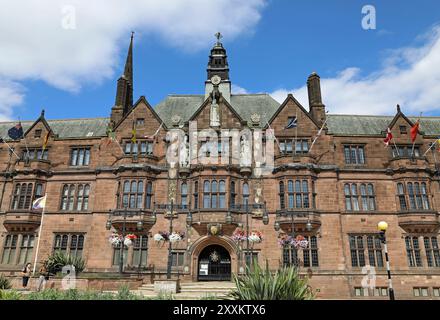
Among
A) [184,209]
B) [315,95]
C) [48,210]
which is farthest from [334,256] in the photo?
[48,210]

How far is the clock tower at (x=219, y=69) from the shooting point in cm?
3653

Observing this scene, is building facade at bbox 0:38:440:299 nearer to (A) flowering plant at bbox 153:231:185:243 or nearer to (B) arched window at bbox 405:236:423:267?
(B) arched window at bbox 405:236:423:267

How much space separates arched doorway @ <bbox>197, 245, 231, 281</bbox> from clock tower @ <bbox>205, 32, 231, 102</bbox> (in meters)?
16.6

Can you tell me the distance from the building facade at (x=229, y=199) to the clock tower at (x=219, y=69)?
6.13 metres

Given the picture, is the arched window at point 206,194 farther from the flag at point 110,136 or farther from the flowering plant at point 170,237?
the flag at point 110,136

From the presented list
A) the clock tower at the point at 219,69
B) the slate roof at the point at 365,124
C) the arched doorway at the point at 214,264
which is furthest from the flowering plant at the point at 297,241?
the clock tower at the point at 219,69

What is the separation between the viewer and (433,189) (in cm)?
2859

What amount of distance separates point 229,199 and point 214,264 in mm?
5473

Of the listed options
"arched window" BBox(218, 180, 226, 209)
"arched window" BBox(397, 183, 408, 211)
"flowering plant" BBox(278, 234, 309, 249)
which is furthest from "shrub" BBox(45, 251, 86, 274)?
"arched window" BBox(397, 183, 408, 211)

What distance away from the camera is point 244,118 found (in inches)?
1298

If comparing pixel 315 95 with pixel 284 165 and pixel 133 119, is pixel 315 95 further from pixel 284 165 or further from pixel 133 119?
pixel 133 119

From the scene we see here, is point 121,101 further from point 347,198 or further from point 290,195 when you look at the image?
point 347,198

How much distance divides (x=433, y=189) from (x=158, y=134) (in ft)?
80.8
